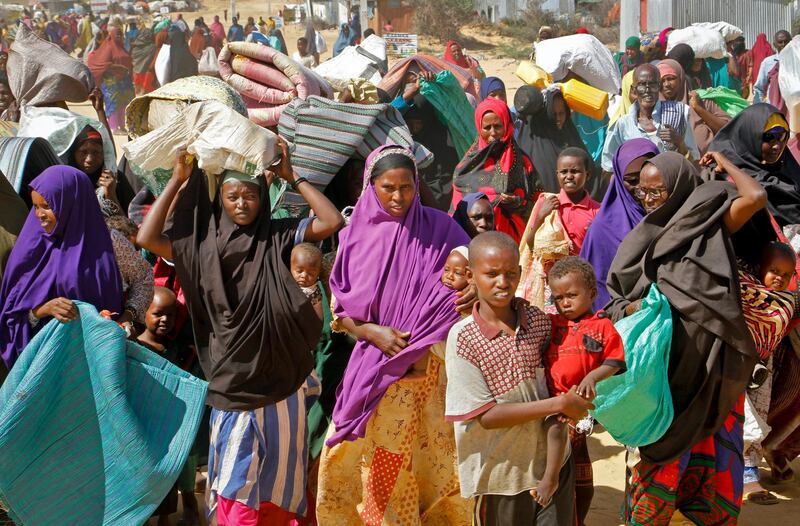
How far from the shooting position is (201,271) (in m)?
4.61

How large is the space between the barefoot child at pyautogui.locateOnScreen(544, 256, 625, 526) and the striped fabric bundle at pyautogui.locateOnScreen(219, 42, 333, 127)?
129 inches

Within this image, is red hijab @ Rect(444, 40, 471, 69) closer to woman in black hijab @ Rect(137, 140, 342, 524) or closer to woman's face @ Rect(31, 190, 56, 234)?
woman in black hijab @ Rect(137, 140, 342, 524)

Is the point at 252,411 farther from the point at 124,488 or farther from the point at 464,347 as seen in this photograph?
the point at 464,347

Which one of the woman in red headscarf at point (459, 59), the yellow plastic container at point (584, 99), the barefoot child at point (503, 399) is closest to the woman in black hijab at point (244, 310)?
the barefoot child at point (503, 399)

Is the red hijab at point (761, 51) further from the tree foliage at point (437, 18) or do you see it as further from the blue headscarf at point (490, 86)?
the tree foliage at point (437, 18)

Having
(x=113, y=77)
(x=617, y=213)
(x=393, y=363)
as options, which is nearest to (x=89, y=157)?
(x=393, y=363)

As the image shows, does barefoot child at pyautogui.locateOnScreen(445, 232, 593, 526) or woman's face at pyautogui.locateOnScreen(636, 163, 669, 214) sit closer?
barefoot child at pyautogui.locateOnScreen(445, 232, 593, 526)

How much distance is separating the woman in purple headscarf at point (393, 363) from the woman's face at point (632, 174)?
1.20 meters

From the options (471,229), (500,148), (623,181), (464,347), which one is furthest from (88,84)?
(464,347)

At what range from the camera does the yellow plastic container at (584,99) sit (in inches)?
373

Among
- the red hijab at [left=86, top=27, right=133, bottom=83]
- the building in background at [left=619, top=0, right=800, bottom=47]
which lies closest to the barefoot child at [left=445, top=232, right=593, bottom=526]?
the red hijab at [left=86, top=27, right=133, bottom=83]

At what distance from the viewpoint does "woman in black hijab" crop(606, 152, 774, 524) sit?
4.26m

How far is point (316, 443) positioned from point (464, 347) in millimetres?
1710

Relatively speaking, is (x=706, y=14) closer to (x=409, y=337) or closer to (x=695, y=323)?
(x=695, y=323)
